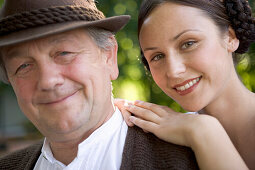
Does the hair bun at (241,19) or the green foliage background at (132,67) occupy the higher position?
the hair bun at (241,19)

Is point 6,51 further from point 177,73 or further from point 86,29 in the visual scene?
point 177,73

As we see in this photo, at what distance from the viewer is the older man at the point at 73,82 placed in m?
1.77

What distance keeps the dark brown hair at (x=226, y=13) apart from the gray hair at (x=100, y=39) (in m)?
0.34

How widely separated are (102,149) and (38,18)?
873 millimetres

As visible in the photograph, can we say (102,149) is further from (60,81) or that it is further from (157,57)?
(157,57)

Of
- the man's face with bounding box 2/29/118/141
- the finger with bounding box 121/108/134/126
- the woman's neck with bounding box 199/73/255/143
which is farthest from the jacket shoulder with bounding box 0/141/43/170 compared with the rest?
the woman's neck with bounding box 199/73/255/143

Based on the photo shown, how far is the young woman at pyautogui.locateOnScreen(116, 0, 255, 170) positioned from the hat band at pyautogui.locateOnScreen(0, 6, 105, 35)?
64 centimetres

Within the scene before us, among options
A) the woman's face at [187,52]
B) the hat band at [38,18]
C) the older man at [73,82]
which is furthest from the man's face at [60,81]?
the woman's face at [187,52]

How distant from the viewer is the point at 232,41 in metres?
2.43

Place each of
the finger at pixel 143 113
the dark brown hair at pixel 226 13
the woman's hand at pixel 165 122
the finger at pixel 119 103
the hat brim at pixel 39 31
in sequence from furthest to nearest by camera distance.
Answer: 1. the finger at pixel 119 103
2. the dark brown hair at pixel 226 13
3. the finger at pixel 143 113
4. the woman's hand at pixel 165 122
5. the hat brim at pixel 39 31

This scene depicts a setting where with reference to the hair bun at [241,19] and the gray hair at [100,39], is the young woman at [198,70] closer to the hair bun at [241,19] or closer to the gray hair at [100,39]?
the hair bun at [241,19]

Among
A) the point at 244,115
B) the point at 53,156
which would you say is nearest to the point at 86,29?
the point at 53,156

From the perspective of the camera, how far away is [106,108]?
2102 mm

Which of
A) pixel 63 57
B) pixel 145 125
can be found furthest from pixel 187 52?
pixel 63 57
